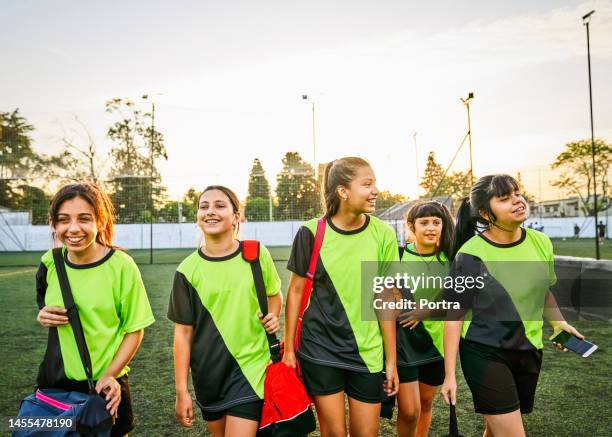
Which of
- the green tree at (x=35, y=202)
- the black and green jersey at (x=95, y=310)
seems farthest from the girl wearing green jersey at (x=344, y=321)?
the green tree at (x=35, y=202)

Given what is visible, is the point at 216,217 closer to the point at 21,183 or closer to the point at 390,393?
the point at 390,393

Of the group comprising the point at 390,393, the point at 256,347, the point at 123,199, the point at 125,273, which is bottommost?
the point at 390,393

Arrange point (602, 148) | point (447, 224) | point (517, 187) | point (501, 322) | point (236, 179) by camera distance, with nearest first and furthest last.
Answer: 1. point (501, 322)
2. point (517, 187)
3. point (447, 224)
4. point (236, 179)
5. point (602, 148)

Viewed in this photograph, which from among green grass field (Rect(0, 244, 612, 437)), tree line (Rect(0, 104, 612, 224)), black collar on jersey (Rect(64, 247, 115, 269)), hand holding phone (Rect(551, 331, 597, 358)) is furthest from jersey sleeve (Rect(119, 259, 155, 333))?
tree line (Rect(0, 104, 612, 224))

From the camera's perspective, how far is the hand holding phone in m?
2.45

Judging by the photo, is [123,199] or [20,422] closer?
[20,422]

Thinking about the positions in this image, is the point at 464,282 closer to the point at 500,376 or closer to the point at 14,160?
the point at 500,376

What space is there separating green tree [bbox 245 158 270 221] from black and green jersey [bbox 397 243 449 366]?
84.4 feet

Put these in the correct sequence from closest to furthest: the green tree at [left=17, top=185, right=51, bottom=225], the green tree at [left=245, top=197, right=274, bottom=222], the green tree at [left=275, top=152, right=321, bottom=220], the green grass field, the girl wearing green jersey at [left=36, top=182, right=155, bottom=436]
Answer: the girl wearing green jersey at [left=36, top=182, right=155, bottom=436]
the green grass field
the green tree at [left=275, top=152, right=321, bottom=220]
the green tree at [left=245, top=197, right=274, bottom=222]
the green tree at [left=17, top=185, right=51, bottom=225]

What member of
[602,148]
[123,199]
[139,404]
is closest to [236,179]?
[123,199]

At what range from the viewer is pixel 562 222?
43062 millimetres

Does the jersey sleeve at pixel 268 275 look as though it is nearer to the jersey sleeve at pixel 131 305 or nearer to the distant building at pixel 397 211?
the jersey sleeve at pixel 131 305

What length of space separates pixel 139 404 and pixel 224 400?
7.08 ft

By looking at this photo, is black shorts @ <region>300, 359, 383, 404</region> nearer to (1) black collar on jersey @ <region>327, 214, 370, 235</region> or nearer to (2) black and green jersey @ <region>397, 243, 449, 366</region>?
A: (2) black and green jersey @ <region>397, 243, 449, 366</region>
